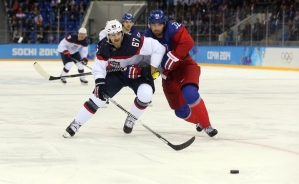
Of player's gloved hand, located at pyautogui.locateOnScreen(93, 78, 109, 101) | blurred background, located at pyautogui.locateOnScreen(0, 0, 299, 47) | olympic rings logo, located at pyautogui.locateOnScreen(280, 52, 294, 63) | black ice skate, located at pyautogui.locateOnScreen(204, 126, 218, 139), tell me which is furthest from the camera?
blurred background, located at pyautogui.locateOnScreen(0, 0, 299, 47)

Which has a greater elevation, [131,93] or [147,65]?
[147,65]

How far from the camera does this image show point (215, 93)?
921cm

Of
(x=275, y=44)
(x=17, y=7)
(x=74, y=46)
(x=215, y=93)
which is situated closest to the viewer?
(x=215, y=93)

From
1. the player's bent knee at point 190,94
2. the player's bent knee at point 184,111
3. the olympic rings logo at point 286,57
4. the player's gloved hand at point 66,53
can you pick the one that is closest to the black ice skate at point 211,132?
the player's bent knee at point 190,94

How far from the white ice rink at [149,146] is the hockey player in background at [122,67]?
0.24 meters

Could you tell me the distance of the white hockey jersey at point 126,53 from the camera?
471 centimetres

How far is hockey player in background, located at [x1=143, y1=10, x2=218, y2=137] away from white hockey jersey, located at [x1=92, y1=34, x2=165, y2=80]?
14 centimetres

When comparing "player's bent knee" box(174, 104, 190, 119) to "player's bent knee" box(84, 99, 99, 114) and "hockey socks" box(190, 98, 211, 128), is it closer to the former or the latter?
"hockey socks" box(190, 98, 211, 128)

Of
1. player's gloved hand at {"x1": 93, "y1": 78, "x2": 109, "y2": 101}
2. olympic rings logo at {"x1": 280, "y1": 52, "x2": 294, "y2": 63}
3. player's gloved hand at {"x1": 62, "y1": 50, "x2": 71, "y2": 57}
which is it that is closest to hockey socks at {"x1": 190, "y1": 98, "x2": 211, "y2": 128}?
player's gloved hand at {"x1": 93, "y1": 78, "x2": 109, "y2": 101}

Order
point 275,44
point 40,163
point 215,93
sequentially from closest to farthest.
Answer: point 40,163, point 215,93, point 275,44

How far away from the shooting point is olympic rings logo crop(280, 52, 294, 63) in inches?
591

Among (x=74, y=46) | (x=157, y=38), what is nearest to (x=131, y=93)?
(x=74, y=46)

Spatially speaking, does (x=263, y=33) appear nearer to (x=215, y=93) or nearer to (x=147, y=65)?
(x=215, y=93)

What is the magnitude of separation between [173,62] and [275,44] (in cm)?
1120
